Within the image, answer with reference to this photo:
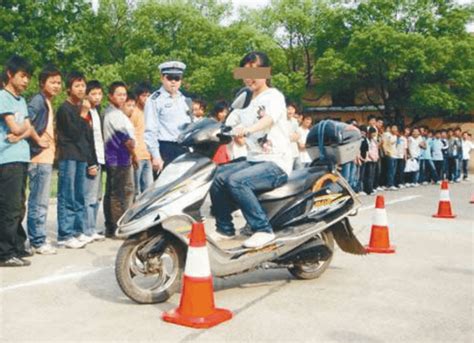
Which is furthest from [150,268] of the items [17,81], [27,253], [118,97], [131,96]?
[131,96]

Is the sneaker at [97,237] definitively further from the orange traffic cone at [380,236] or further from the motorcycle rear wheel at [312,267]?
the orange traffic cone at [380,236]

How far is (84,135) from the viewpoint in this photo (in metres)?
7.46

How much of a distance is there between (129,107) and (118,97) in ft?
1.72

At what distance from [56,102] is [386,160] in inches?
730

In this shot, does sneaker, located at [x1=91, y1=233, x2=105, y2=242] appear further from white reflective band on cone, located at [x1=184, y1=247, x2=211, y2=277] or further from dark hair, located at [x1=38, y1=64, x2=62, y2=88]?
white reflective band on cone, located at [x1=184, y1=247, x2=211, y2=277]

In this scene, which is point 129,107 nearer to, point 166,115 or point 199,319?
point 166,115

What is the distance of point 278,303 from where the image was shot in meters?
4.91

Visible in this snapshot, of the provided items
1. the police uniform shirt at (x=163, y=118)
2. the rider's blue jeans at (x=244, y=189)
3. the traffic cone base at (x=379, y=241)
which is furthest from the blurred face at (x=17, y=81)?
the traffic cone base at (x=379, y=241)

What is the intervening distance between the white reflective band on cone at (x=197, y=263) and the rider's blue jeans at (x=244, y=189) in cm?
93

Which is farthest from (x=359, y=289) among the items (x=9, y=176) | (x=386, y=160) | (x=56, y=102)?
(x=56, y=102)

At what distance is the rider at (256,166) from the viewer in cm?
516

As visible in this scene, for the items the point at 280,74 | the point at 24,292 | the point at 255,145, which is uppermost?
the point at 280,74

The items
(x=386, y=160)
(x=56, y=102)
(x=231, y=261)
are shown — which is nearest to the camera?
(x=231, y=261)

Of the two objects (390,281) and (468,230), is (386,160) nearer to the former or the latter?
(468,230)
